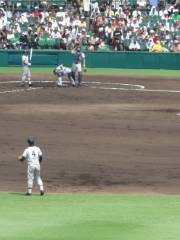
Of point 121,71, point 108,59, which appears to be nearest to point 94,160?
point 121,71

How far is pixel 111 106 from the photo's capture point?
33.8 metres

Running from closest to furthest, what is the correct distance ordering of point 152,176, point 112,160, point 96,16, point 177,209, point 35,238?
1. point 35,238
2. point 177,209
3. point 152,176
4. point 112,160
5. point 96,16

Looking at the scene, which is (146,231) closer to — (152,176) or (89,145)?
(152,176)

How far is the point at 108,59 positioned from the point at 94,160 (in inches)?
1091

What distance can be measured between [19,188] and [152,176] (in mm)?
3567

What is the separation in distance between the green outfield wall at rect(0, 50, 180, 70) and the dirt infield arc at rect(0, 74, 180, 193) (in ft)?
28.0

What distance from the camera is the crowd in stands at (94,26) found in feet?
170

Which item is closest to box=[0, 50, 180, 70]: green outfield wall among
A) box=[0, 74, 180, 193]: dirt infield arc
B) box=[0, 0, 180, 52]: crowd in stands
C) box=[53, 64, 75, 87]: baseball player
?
box=[0, 0, 180, 52]: crowd in stands

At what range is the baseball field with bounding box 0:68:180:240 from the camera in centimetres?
1547

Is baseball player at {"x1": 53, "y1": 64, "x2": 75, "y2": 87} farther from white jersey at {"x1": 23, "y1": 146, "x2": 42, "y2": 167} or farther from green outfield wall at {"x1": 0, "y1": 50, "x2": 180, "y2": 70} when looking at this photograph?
white jersey at {"x1": 23, "y1": 146, "x2": 42, "y2": 167}

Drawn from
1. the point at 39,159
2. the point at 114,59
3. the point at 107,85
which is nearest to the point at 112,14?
the point at 114,59

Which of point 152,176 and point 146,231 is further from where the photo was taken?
point 152,176

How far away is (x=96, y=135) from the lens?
88.8 ft

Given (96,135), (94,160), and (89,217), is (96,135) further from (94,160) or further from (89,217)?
(89,217)
